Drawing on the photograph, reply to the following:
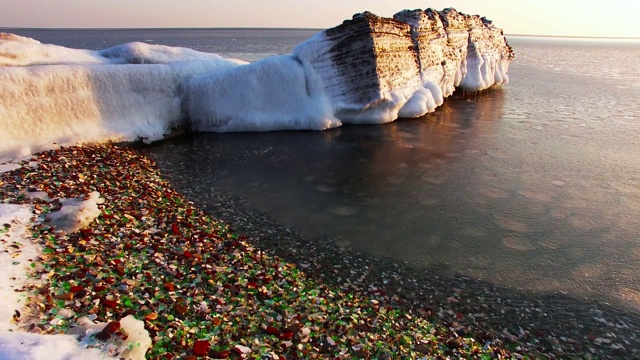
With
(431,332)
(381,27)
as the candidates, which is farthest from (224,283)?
(381,27)

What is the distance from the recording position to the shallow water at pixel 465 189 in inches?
306

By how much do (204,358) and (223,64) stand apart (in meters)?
→ 18.7

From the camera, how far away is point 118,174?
35.0 feet

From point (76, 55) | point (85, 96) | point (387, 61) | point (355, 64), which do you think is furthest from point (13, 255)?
point (387, 61)

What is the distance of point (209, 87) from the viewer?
1792 centimetres

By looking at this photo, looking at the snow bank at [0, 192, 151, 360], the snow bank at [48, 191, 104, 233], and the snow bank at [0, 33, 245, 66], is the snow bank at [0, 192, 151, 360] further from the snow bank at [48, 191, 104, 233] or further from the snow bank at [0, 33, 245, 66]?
the snow bank at [0, 33, 245, 66]

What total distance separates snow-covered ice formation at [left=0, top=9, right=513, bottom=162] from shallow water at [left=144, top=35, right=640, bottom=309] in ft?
4.02

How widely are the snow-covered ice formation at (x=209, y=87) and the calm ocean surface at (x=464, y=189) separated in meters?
1.23

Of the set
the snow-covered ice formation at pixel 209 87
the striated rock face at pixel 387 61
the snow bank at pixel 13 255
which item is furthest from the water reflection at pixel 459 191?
the snow bank at pixel 13 255

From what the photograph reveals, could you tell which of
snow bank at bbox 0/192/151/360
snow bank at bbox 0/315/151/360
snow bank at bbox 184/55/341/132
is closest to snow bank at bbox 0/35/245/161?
snow bank at bbox 184/55/341/132

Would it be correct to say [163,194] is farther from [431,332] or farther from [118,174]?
[431,332]

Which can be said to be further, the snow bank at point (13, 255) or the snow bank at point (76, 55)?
the snow bank at point (76, 55)

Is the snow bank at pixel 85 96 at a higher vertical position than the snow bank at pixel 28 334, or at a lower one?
higher

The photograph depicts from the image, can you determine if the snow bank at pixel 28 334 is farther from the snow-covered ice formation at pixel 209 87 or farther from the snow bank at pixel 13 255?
the snow-covered ice formation at pixel 209 87
